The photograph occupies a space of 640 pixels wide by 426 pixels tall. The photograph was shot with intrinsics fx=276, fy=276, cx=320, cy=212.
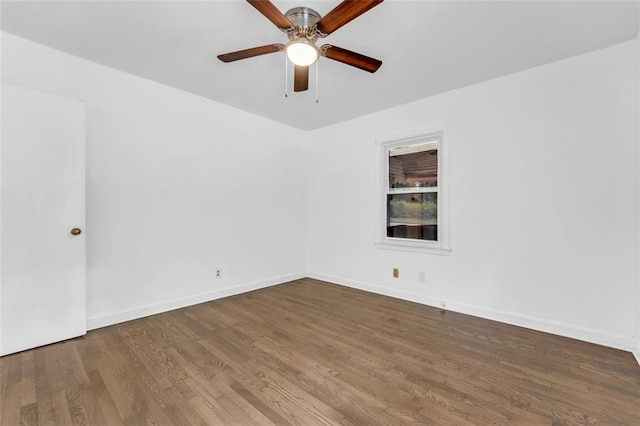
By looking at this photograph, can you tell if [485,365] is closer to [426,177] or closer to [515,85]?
[426,177]

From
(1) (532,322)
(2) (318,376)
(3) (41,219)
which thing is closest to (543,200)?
(1) (532,322)

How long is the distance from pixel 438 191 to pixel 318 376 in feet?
7.86

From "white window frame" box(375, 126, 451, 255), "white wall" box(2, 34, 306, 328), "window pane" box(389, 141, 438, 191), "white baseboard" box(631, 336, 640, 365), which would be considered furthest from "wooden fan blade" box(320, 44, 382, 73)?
"white baseboard" box(631, 336, 640, 365)

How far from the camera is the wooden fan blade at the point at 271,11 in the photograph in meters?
1.46

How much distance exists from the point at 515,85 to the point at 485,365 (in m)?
→ 2.54

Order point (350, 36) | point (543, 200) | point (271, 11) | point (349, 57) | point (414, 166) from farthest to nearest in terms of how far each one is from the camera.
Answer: point (414, 166), point (543, 200), point (350, 36), point (349, 57), point (271, 11)

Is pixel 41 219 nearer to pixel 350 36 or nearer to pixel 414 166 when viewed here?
pixel 350 36

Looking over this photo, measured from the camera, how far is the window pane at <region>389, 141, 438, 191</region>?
3.35 m

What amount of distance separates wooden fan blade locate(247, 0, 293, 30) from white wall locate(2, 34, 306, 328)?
1.99 meters

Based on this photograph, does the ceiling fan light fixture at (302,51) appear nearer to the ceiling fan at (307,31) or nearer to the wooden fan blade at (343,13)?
the ceiling fan at (307,31)

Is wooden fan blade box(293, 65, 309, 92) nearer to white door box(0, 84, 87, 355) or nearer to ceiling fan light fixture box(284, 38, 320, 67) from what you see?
ceiling fan light fixture box(284, 38, 320, 67)

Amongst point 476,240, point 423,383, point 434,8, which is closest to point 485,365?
point 423,383

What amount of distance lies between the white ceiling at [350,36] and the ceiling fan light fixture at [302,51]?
0.90ft

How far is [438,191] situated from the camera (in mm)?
3250
